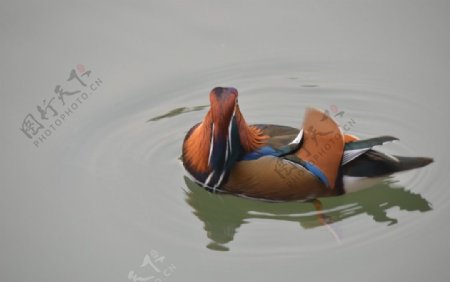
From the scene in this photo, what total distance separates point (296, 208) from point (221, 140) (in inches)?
28.5

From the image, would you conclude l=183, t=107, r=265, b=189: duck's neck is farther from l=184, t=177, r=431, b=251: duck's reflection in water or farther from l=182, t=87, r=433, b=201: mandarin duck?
l=184, t=177, r=431, b=251: duck's reflection in water

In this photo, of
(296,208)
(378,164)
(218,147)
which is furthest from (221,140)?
(378,164)

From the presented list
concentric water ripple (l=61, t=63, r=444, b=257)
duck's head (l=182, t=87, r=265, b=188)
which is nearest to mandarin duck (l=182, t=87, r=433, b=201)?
duck's head (l=182, t=87, r=265, b=188)

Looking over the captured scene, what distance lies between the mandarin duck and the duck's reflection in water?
8cm

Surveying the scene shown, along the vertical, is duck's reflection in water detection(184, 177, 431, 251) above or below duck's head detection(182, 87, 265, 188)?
below

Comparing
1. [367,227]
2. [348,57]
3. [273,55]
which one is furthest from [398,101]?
[367,227]

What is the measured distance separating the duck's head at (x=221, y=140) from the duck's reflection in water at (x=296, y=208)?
0.16 m

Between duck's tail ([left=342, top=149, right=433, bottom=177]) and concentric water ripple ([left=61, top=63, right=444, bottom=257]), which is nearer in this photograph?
concentric water ripple ([left=61, top=63, right=444, bottom=257])

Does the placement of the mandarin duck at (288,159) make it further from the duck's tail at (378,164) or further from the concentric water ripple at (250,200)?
the concentric water ripple at (250,200)

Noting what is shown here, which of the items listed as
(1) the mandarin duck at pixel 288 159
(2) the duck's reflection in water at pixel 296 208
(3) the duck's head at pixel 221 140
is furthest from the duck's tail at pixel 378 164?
(3) the duck's head at pixel 221 140

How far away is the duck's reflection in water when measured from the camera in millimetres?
5395

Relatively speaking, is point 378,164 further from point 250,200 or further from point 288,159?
point 250,200

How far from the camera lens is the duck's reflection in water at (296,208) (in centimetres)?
539

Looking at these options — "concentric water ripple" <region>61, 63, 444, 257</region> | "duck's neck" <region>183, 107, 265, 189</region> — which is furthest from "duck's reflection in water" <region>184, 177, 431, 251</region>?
"duck's neck" <region>183, 107, 265, 189</region>
